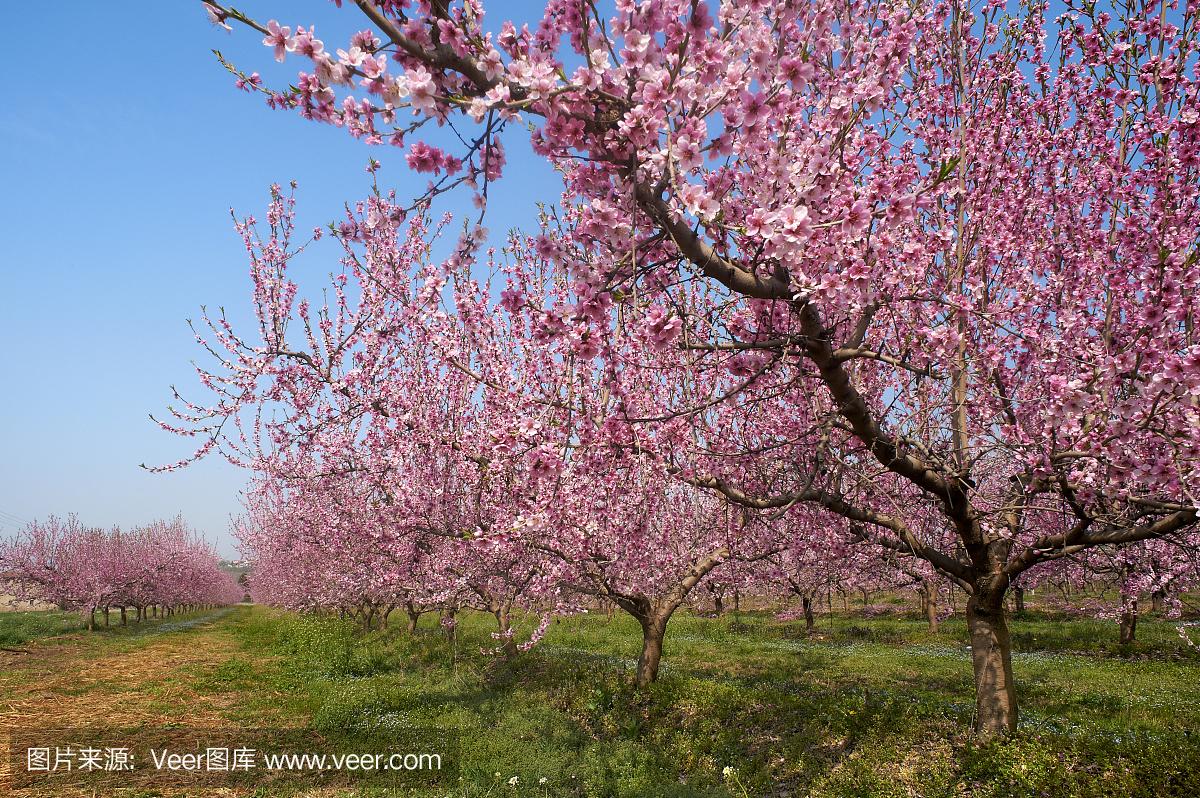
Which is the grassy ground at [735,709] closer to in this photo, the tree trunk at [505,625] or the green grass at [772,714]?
the green grass at [772,714]

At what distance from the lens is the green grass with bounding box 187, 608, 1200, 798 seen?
24.5 ft

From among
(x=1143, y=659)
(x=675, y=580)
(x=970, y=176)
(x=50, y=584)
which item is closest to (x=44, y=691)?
(x=675, y=580)

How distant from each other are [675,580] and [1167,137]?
11.4 m

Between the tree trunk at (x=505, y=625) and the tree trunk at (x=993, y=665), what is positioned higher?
the tree trunk at (x=993, y=665)

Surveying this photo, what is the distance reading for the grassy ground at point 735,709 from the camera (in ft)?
24.9

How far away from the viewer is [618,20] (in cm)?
352

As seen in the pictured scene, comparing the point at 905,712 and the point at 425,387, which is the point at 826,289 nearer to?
the point at 905,712

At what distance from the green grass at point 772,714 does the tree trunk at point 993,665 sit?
1.04ft

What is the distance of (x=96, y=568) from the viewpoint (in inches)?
1567

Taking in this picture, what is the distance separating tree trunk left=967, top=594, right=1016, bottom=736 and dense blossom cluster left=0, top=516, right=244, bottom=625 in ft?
153

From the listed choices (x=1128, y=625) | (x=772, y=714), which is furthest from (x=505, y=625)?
(x=1128, y=625)

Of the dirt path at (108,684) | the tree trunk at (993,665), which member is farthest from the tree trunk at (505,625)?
the tree trunk at (993,665)

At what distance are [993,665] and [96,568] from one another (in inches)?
1972

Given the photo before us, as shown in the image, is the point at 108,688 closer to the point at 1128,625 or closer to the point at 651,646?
the point at 651,646
